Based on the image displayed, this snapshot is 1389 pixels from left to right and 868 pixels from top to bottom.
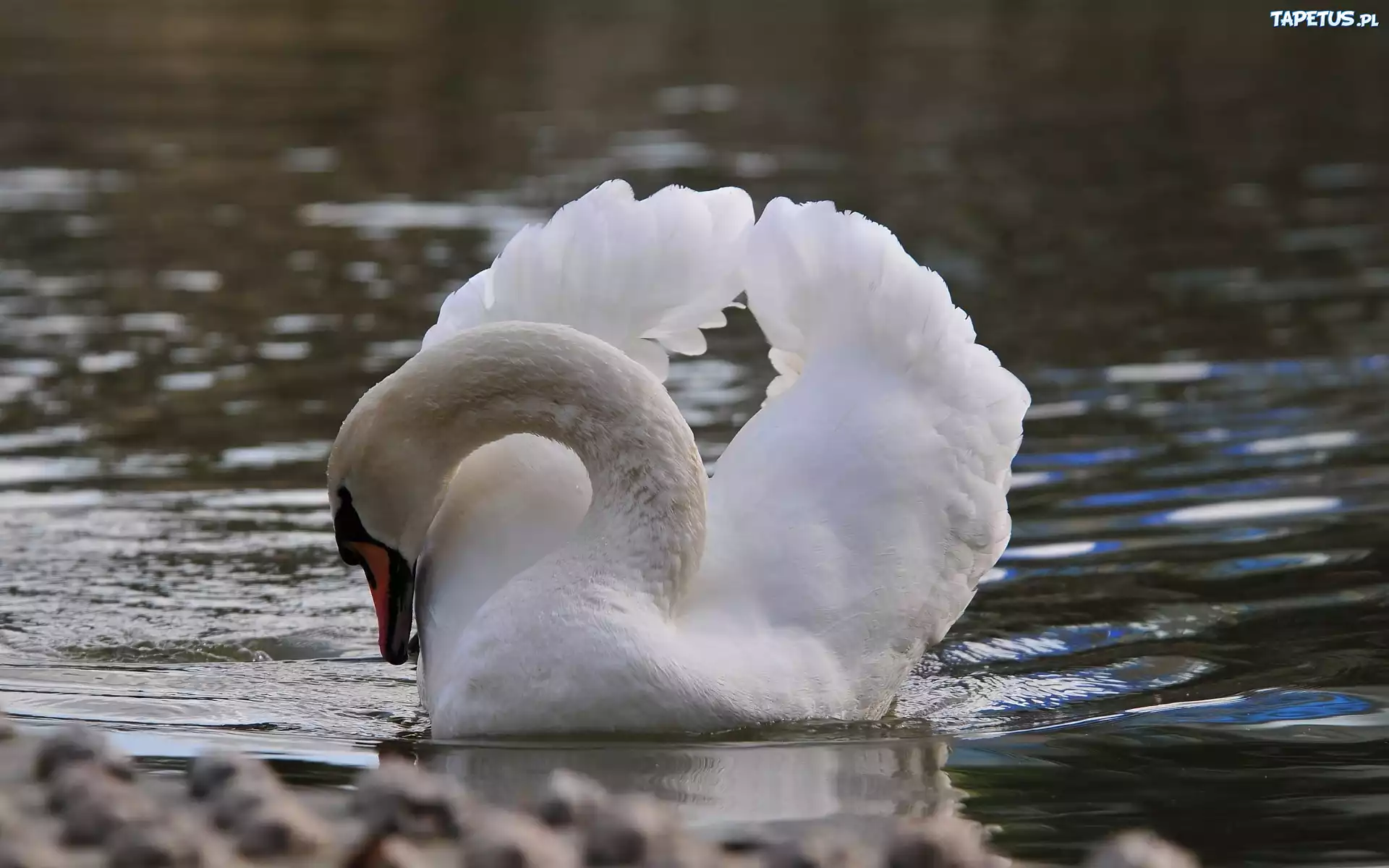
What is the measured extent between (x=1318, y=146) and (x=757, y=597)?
45.4 feet

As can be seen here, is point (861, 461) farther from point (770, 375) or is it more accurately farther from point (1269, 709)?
point (770, 375)

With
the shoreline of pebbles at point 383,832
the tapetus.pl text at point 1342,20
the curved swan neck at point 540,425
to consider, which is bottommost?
the shoreline of pebbles at point 383,832

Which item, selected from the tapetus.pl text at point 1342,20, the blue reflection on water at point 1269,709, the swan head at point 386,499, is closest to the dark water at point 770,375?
the blue reflection on water at point 1269,709

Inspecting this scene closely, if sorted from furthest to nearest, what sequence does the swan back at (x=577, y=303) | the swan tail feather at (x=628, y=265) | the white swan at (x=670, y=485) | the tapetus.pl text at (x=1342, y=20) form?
the tapetus.pl text at (x=1342, y=20), the swan tail feather at (x=628, y=265), the swan back at (x=577, y=303), the white swan at (x=670, y=485)

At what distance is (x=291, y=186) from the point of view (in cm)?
1684

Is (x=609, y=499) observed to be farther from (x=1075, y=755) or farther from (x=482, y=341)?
(x=1075, y=755)

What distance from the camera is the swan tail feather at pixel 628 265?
6.19 meters

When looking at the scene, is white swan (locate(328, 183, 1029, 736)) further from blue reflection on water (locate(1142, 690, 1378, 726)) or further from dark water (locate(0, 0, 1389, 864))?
blue reflection on water (locate(1142, 690, 1378, 726))

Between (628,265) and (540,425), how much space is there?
658 mm

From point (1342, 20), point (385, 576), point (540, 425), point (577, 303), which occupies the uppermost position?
point (1342, 20)

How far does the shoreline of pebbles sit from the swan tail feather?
2040 mm

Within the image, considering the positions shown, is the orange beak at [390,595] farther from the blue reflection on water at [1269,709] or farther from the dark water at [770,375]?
the blue reflection on water at [1269,709]

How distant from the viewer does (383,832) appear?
4141 mm

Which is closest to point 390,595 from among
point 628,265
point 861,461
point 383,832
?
point 628,265
